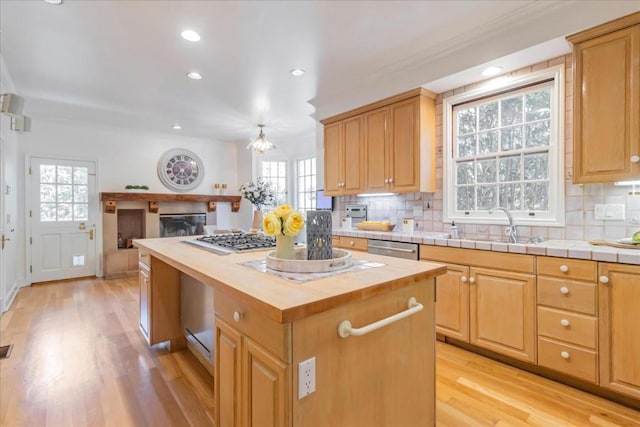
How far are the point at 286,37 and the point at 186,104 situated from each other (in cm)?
226

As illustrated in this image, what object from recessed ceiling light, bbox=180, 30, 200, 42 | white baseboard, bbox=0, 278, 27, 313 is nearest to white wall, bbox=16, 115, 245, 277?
white baseboard, bbox=0, 278, 27, 313

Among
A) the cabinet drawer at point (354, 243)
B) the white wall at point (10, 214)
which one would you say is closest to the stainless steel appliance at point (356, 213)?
the cabinet drawer at point (354, 243)

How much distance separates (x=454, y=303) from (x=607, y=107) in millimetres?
1680

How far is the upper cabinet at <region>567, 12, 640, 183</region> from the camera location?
1.95 meters

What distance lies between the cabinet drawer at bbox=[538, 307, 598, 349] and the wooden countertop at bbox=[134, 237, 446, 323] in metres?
1.18

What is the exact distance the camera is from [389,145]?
3.39 m

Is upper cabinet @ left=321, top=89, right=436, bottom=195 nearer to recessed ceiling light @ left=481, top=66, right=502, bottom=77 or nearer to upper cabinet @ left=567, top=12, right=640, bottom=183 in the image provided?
recessed ceiling light @ left=481, top=66, right=502, bottom=77

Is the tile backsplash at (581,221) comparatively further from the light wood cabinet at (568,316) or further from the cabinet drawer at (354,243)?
the cabinet drawer at (354,243)

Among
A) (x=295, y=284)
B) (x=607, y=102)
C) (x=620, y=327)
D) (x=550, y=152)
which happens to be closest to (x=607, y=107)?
(x=607, y=102)

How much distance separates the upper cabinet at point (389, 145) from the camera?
10.4 ft

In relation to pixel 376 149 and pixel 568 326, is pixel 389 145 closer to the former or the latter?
pixel 376 149

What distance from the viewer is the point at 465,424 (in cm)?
170

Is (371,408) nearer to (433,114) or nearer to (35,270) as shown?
(433,114)

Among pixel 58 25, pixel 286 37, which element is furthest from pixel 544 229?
pixel 58 25
